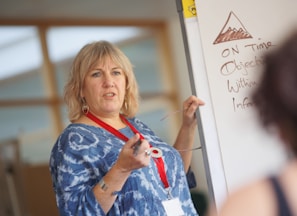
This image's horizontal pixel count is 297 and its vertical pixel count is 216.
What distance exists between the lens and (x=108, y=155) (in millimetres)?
2479

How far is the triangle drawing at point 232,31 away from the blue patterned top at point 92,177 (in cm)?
74

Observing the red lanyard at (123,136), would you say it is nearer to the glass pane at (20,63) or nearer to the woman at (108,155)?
the woman at (108,155)

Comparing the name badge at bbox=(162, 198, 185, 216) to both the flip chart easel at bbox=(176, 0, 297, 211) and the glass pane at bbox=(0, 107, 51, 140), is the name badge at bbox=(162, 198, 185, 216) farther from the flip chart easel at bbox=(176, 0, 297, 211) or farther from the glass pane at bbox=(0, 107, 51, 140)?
the glass pane at bbox=(0, 107, 51, 140)

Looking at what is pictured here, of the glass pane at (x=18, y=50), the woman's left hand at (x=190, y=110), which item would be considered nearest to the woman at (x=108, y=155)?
the woman's left hand at (x=190, y=110)

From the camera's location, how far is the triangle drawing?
9.73 feet

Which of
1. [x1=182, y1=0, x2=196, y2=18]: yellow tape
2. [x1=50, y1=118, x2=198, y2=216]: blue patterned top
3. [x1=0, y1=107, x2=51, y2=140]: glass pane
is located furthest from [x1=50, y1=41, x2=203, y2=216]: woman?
[x1=0, y1=107, x2=51, y2=140]: glass pane

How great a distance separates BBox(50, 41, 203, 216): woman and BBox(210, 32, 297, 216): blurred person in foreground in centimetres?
113

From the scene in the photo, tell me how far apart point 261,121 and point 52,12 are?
21.7ft

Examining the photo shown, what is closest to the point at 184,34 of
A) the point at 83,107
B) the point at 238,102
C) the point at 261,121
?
the point at 238,102

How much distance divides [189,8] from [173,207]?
3.05ft

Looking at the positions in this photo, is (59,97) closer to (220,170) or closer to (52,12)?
(52,12)

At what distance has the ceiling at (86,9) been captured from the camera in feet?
23.3

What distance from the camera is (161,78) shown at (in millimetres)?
8508

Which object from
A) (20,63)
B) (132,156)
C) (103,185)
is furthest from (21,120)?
(132,156)
